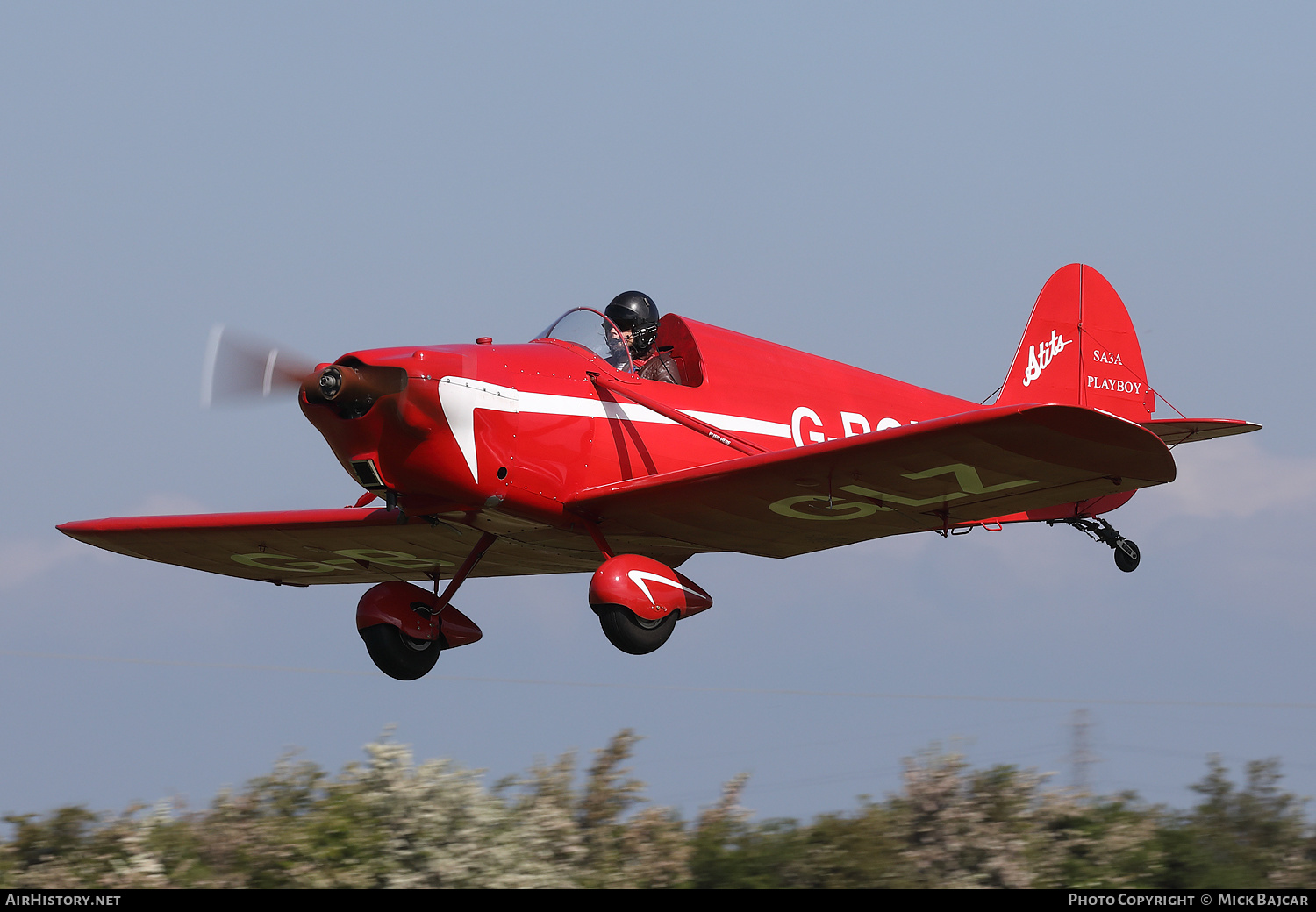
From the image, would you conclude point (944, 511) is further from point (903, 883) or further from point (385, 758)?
point (385, 758)

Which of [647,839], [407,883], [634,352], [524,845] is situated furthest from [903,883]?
[634,352]

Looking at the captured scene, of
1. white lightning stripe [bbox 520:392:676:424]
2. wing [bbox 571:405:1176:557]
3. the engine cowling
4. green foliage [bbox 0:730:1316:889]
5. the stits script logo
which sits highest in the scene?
the stits script logo

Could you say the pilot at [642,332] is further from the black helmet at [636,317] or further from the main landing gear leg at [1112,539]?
the main landing gear leg at [1112,539]

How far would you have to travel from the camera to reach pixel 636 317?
11.0 m

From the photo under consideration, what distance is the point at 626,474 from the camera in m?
10.2

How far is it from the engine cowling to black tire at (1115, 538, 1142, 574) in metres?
5.62

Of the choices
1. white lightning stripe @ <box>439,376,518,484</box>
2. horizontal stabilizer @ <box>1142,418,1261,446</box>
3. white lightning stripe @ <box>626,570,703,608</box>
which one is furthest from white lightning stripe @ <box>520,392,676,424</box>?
horizontal stabilizer @ <box>1142,418,1261,446</box>

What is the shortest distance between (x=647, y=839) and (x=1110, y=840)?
126 inches

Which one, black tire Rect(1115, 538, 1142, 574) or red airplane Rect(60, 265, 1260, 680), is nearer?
red airplane Rect(60, 265, 1260, 680)

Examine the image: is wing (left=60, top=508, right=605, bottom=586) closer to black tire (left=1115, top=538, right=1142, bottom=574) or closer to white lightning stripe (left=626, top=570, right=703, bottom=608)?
white lightning stripe (left=626, top=570, right=703, bottom=608)

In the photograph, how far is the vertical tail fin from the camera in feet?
47.2

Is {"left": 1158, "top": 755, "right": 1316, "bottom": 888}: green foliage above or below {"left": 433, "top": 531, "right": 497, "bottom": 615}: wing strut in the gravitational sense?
below

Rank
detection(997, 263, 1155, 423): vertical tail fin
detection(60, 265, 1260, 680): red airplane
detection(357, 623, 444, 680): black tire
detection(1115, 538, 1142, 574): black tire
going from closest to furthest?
detection(60, 265, 1260, 680): red airplane
detection(357, 623, 444, 680): black tire
detection(1115, 538, 1142, 574): black tire
detection(997, 263, 1155, 423): vertical tail fin

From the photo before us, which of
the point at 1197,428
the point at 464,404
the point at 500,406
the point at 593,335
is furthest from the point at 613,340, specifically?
the point at 1197,428
